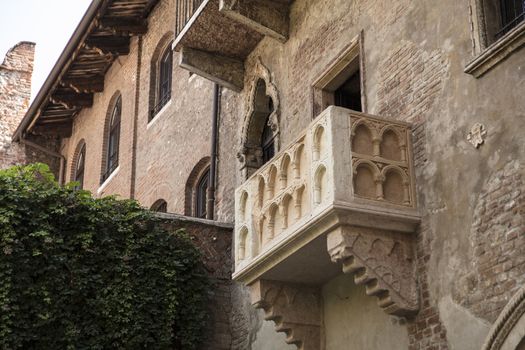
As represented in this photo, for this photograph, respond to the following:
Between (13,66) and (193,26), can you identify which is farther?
(13,66)

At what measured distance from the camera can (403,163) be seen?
32.7 ft

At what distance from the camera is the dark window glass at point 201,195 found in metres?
16.0

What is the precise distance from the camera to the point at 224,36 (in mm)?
14297

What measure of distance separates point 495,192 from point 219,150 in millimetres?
6855

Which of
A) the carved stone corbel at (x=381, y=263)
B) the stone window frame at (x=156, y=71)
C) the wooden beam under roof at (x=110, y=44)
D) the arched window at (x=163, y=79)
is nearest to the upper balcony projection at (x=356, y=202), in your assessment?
the carved stone corbel at (x=381, y=263)

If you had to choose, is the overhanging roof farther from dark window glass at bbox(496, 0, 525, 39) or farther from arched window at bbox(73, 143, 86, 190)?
dark window glass at bbox(496, 0, 525, 39)

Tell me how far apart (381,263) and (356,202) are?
2.07ft

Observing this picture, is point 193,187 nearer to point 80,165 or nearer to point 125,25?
point 125,25

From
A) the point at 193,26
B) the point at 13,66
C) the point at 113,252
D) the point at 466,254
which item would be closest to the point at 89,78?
the point at 13,66

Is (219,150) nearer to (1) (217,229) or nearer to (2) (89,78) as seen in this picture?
(1) (217,229)

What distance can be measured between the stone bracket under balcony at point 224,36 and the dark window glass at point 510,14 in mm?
4423

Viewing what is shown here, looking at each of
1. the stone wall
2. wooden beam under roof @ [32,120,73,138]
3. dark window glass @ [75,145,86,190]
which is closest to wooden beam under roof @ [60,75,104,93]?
dark window glass @ [75,145,86,190]

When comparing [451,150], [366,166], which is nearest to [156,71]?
[366,166]

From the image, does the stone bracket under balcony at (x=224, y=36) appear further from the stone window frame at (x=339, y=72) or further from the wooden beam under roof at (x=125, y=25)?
the wooden beam under roof at (x=125, y=25)
